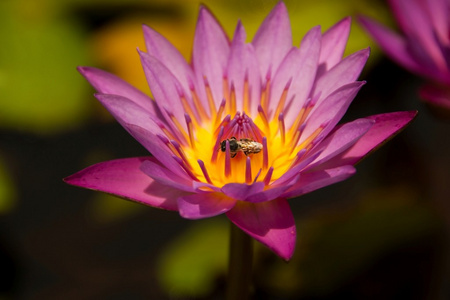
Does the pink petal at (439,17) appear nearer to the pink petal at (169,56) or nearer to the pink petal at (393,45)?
the pink petal at (393,45)

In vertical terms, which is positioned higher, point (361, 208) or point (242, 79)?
point (242, 79)

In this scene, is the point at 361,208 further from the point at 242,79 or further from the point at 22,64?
the point at 22,64

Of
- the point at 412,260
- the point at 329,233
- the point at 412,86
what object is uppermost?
the point at 412,86

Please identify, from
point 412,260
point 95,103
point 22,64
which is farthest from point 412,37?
point 22,64

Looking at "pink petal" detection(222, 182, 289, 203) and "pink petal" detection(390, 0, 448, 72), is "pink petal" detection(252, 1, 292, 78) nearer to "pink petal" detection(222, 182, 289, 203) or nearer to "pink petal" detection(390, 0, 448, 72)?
"pink petal" detection(222, 182, 289, 203)

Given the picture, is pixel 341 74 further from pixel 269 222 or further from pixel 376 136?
pixel 269 222

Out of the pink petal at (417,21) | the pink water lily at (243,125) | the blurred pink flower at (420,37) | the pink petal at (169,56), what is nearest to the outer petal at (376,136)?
the pink water lily at (243,125)
